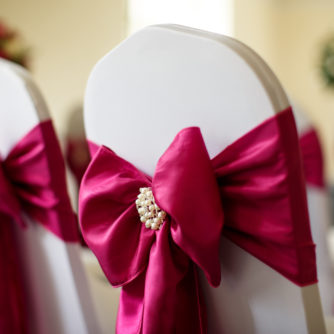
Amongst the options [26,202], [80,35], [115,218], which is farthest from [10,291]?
[80,35]

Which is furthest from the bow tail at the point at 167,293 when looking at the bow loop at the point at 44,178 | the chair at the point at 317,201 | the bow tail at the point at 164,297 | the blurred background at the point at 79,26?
the blurred background at the point at 79,26

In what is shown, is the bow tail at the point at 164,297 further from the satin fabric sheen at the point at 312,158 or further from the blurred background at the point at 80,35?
the satin fabric sheen at the point at 312,158

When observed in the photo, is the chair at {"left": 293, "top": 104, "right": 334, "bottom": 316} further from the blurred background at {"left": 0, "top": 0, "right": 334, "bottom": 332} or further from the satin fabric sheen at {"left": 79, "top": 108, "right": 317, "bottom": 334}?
the satin fabric sheen at {"left": 79, "top": 108, "right": 317, "bottom": 334}

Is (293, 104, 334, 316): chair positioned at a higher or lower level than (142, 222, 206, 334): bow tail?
lower

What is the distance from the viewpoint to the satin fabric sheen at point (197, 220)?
53cm

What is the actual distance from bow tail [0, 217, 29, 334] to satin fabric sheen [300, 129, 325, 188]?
74cm

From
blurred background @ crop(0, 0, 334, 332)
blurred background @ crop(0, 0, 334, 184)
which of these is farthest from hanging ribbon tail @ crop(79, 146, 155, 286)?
blurred background @ crop(0, 0, 334, 184)

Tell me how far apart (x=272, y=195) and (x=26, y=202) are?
532mm

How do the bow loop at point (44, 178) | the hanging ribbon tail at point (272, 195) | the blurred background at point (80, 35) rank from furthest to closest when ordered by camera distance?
the blurred background at point (80, 35), the bow loop at point (44, 178), the hanging ribbon tail at point (272, 195)

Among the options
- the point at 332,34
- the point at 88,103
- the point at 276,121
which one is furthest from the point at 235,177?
the point at 332,34

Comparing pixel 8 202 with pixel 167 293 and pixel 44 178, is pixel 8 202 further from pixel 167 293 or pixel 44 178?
pixel 167 293

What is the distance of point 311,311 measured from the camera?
1.80 ft

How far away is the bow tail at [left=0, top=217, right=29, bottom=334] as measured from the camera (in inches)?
33.7

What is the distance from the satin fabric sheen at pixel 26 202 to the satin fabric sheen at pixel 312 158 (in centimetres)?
63
